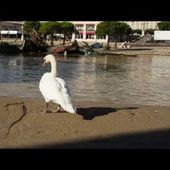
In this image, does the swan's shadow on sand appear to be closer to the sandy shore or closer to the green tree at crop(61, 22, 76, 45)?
the sandy shore

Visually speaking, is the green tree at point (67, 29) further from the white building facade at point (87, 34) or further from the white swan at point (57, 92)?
the white swan at point (57, 92)

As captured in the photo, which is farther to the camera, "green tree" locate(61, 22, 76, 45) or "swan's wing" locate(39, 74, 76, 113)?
"green tree" locate(61, 22, 76, 45)

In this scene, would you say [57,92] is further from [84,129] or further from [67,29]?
[67,29]

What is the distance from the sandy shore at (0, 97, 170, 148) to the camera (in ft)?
21.6

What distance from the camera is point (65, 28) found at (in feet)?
271

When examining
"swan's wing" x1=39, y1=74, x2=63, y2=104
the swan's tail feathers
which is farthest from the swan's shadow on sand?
"swan's wing" x1=39, y1=74, x2=63, y2=104

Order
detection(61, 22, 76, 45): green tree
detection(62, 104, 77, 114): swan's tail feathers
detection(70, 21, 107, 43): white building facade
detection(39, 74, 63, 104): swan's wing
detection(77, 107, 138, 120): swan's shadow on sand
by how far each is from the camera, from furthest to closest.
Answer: detection(70, 21, 107, 43): white building facade < detection(61, 22, 76, 45): green tree < detection(77, 107, 138, 120): swan's shadow on sand < detection(39, 74, 63, 104): swan's wing < detection(62, 104, 77, 114): swan's tail feathers

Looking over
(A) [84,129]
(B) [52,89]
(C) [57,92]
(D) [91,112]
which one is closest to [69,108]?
(C) [57,92]

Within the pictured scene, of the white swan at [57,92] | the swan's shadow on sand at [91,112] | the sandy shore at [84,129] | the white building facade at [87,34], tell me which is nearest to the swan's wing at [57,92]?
the white swan at [57,92]
